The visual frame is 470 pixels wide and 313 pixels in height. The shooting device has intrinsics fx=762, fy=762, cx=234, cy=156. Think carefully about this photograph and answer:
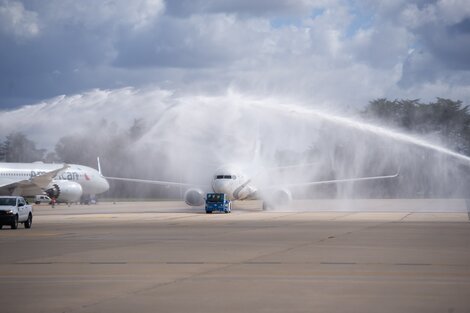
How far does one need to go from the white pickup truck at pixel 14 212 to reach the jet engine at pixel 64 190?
120 feet

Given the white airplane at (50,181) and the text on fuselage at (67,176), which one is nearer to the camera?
the white airplane at (50,181)

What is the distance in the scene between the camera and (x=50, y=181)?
73.2 meters

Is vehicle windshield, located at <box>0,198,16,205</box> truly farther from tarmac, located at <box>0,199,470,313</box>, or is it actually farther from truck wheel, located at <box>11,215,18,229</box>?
tarmac, located at <box>0,199,470,313</box>

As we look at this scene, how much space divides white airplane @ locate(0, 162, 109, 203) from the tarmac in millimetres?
39693

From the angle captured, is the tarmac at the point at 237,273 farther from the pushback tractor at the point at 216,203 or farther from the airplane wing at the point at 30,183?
the airplane wing at the point at 30,183

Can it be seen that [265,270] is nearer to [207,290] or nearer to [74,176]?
[207,290]

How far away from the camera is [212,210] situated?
61.2 metres

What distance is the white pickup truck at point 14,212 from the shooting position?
40.4 metres

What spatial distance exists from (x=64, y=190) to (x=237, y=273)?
207 feet

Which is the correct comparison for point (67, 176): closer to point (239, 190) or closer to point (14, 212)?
point (239, 190)

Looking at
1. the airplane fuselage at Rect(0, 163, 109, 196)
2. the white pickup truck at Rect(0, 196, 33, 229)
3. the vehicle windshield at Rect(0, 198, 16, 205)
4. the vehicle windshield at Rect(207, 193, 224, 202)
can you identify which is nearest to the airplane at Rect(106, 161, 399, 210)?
the vehicle windshield at Rect(207, 193, 224, 202)

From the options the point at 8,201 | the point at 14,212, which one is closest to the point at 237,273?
the point at 14,212

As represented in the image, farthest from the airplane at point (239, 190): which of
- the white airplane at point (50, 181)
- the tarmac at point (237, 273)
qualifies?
the tarmac at point (237, 273)

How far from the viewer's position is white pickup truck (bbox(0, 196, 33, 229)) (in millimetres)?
40406
